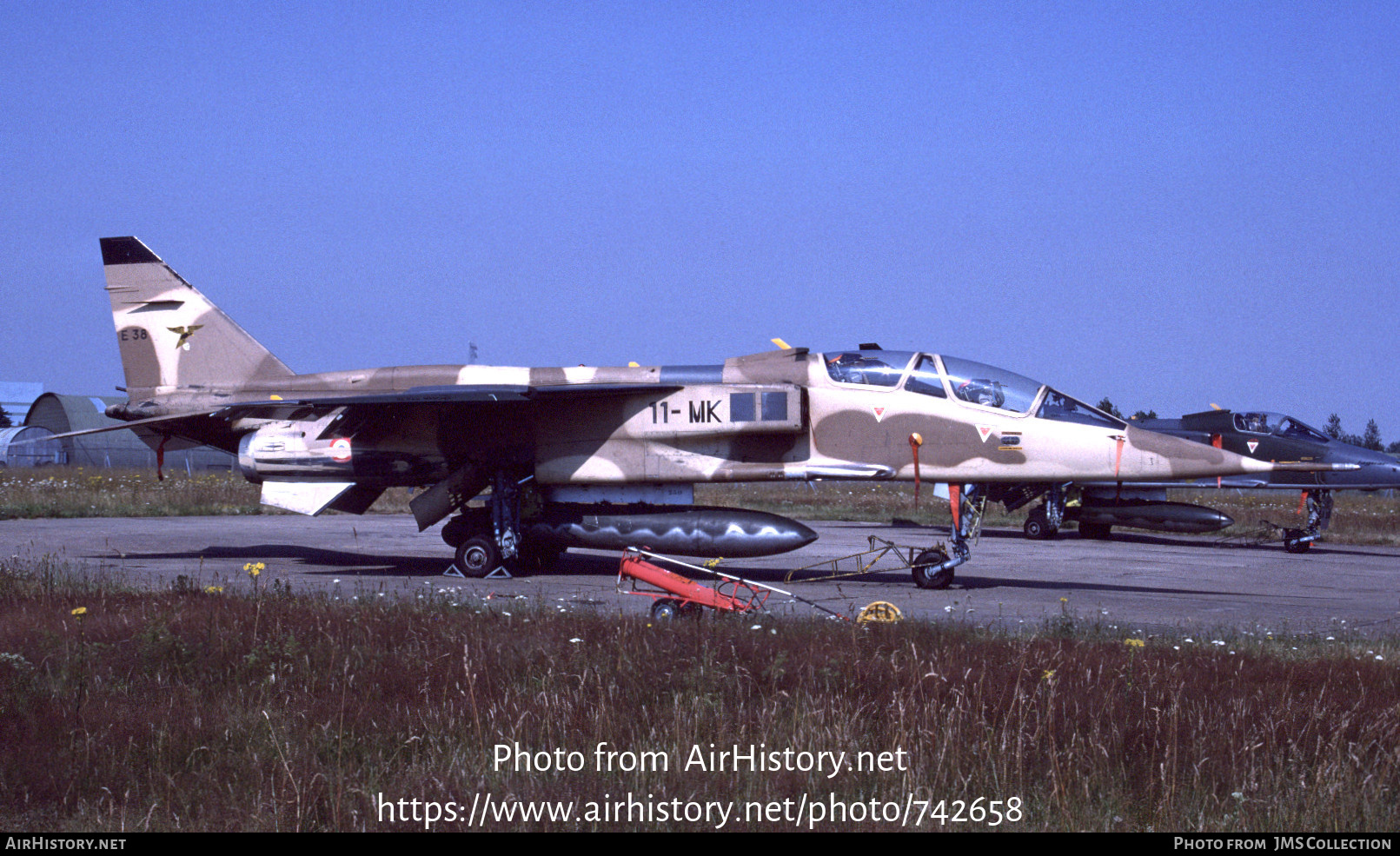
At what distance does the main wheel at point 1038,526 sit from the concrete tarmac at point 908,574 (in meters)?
0.45

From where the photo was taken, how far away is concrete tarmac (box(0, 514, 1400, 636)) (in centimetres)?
1040

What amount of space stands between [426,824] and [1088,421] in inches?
391

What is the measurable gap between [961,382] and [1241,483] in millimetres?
13813

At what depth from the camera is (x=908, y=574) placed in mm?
14758

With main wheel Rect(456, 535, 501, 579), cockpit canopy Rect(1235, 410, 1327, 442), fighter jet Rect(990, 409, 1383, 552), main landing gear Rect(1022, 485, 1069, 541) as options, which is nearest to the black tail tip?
main wheel Rect(456, 535, 501, 579)

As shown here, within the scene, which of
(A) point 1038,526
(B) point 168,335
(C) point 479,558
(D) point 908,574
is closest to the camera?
(C) point 479,558

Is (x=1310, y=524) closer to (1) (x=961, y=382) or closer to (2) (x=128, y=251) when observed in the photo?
(1) (x=961, y=382)

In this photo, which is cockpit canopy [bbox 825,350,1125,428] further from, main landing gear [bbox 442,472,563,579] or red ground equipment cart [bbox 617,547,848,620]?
main landing gear [bbox 442,472,563,579]

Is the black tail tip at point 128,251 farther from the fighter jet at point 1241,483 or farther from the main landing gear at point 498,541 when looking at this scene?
the fighter jet at point 1241,483

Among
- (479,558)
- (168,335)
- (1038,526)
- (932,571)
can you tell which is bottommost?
(1038,526)

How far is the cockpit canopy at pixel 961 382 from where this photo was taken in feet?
39.5

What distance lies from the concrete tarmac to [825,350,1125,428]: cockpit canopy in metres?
2.18

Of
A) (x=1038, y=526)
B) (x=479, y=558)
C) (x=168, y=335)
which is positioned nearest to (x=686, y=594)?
(x=479, y=558)

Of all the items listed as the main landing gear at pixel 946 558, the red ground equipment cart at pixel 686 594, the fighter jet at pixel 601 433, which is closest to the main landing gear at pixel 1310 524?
the fighter jet at pixel 601 433
